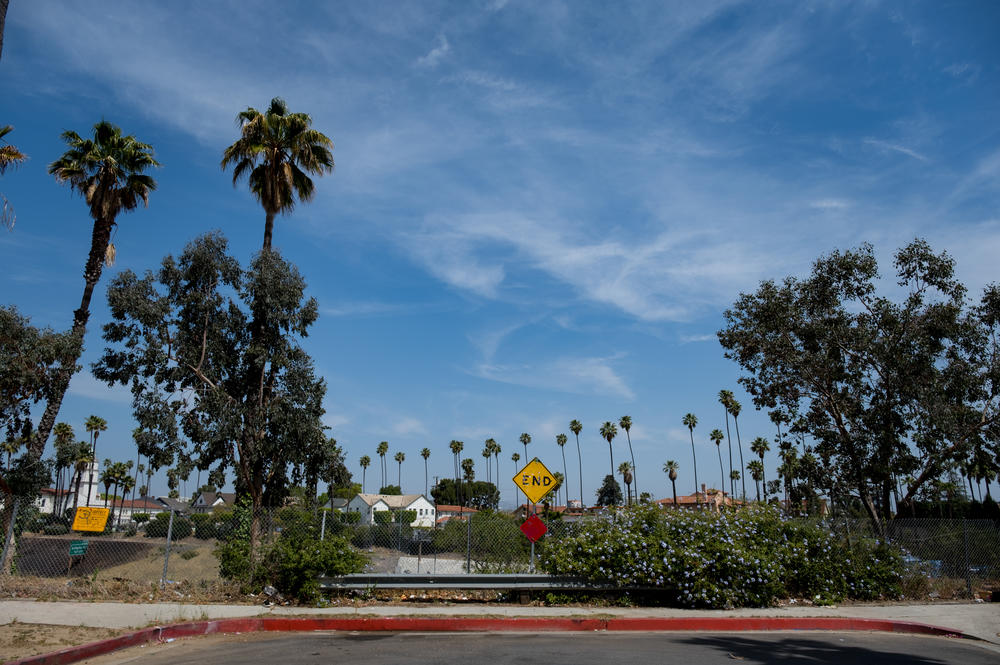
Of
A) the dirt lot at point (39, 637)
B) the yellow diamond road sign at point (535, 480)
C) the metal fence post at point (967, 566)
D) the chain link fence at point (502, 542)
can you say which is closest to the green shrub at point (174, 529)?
the chain link fence at point (502, 542)

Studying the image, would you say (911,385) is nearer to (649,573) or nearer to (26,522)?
(649,573)

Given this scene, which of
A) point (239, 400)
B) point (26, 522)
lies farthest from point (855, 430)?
point (26, 522)

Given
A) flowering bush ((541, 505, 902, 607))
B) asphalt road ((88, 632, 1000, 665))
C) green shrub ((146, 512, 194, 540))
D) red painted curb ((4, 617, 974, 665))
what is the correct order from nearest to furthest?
1. asphalt road ((88, 632, 1000, 665))
2. red painted curb ((4, 617, 974, 665))
3. flowering bush ((541, 505, 902, 607))
4. green shrub ((146, 512, 194, 540))

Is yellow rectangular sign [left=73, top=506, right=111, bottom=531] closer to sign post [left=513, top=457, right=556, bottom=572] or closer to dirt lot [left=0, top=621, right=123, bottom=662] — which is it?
dirt lot [left=0, top=621, right=123, bottom=662]

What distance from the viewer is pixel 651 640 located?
9969 mm

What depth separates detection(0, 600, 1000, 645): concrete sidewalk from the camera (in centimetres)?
1050

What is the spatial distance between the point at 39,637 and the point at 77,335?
44.1 feet

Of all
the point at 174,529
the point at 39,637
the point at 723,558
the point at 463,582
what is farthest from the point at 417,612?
the point at 174,529

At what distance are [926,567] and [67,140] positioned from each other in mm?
28091

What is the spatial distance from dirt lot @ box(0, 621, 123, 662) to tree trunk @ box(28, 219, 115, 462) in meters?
11.7

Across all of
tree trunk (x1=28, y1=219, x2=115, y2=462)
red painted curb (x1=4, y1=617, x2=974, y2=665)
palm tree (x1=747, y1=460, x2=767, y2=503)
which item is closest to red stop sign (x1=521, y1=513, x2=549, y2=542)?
red painted curb (x1=4, y1=617, x2=974, y2=665)

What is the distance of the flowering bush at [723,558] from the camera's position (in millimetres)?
12883

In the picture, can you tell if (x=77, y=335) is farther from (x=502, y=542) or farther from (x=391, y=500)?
(x=391, y=500)

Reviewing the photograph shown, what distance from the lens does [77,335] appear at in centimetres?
1989
